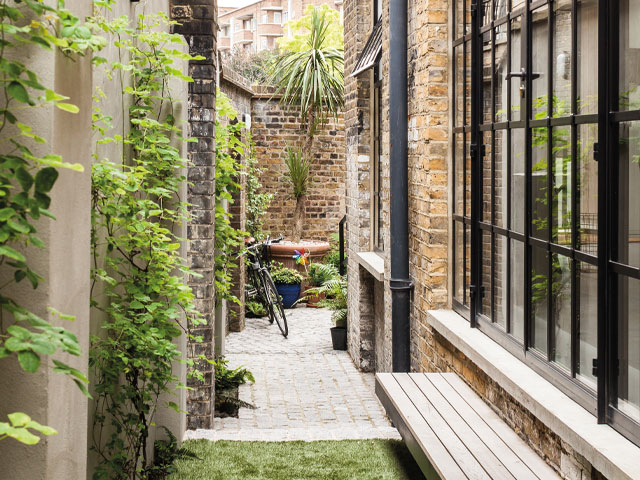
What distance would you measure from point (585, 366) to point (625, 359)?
0.40 meters

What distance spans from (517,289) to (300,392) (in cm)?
470

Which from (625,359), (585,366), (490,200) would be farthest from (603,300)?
(490,200)

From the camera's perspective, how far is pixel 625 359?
292 cm

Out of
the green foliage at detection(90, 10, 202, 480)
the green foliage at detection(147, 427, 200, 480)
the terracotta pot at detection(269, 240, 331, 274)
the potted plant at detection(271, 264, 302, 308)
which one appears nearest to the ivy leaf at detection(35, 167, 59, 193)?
the green foliage at detection(90, 10, 202, 480)

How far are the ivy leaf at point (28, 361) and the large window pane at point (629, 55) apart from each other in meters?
1.99

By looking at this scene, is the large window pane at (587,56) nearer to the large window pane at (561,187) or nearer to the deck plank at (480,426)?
the large window pane at (561,187)

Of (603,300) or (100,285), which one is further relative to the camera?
(100,285)

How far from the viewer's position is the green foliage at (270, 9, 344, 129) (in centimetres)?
1464

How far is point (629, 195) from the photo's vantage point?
2.90 metres

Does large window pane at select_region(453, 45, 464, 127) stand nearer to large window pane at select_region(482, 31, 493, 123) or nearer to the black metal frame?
the black metal frame

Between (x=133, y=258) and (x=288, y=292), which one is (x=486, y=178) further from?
(x=288, y=292)

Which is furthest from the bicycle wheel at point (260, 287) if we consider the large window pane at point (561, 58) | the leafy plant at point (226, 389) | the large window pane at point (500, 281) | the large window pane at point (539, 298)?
the large window pane at point (561, 58)

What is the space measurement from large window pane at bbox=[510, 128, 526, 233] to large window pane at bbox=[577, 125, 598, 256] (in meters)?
0.71

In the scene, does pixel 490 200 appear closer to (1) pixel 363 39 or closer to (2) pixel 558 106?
(2) pixel 558 106
